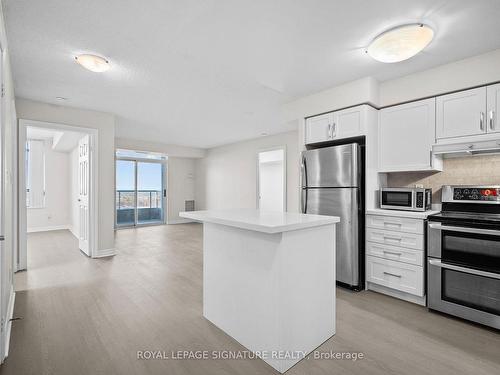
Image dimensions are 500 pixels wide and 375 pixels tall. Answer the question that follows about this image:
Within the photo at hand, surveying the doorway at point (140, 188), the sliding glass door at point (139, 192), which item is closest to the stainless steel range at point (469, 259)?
the doorway at point (140, 188)

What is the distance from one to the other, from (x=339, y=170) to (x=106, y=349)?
9.22ft

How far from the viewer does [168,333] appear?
208 cm

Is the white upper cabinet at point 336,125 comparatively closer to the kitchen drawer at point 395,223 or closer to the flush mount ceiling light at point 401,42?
the flush mount ceiling light at point 401,42

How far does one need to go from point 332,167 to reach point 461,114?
52.5 inches

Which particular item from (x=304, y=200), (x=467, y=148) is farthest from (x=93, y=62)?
(x=467, y=148)

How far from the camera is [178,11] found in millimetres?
1885

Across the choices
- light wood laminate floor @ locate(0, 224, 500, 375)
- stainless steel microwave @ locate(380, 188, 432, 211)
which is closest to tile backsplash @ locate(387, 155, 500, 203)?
stainless steel microwave @ locate(380, 188, 432, 211)

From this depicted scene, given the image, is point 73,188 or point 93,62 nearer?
point 93,62

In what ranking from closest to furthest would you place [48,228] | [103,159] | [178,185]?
[103,159]
[48,228]
[178,185]

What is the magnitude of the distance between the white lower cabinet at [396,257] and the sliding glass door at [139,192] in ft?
22.3

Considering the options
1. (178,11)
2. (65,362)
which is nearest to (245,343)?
(65,362)

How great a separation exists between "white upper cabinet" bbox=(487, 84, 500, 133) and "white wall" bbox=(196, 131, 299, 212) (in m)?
3.43

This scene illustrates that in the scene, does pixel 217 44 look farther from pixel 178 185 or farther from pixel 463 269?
pixel 178 185

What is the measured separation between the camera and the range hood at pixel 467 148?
2397 mm
